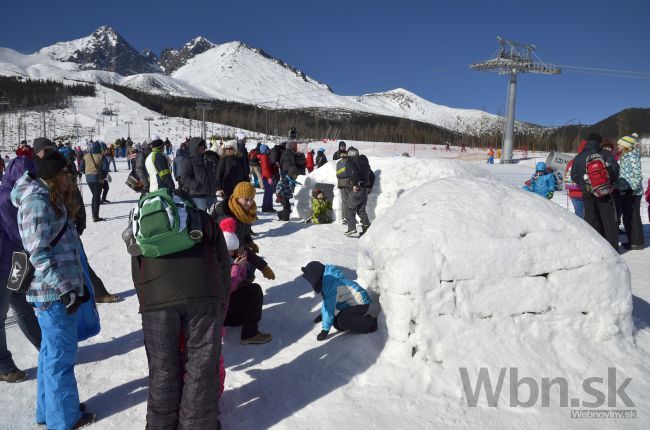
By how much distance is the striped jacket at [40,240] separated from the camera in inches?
89.9

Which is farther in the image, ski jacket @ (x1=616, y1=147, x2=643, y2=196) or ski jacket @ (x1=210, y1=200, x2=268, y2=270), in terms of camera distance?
ski jacket @ (x1=616, y1=147, x2=643, y2=196)

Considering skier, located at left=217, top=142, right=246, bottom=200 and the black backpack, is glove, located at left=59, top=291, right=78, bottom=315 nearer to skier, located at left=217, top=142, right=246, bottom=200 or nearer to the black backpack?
skier, located at left=217, top=142, right=246, bottom=200

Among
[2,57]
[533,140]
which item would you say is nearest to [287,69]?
[2,57]

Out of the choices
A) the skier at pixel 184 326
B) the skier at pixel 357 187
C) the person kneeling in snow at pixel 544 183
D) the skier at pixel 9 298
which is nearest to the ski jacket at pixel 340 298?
the skier at pixel 184 326

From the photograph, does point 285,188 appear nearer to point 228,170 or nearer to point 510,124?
point 228,170

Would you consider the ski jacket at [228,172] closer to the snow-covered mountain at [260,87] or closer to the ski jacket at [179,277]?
the ski jacket at [179,277]

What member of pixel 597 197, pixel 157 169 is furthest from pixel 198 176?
pixel 597 197

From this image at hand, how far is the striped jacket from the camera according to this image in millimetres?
2283

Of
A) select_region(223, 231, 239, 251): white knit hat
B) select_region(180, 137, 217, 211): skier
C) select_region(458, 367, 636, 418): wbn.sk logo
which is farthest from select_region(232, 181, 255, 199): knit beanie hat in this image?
select_region(180, 137, 217, 211): skier

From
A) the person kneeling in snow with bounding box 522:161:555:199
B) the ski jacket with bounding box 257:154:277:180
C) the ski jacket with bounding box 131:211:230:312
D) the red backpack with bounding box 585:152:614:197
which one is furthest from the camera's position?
the ski jacket with bounding box 257:154:277:180

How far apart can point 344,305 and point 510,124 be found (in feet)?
103

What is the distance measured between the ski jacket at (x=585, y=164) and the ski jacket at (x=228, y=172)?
5535 mm

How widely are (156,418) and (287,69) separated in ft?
653

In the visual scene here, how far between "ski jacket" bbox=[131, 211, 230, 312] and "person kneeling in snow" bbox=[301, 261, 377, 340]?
1466mm
